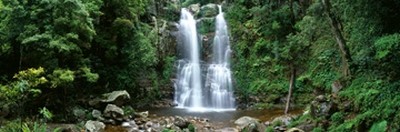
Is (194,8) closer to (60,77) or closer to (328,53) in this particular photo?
(328,53)

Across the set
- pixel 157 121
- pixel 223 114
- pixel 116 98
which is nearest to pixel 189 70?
pixel 223 114

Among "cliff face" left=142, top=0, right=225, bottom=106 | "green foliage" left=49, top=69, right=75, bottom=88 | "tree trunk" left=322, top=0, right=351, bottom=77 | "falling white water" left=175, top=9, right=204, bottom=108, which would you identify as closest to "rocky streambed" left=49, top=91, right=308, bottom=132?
"green foliage" left=49, top=69, right=75, bottom=88

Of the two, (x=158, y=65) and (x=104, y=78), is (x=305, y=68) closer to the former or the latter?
(x=158, y=65)

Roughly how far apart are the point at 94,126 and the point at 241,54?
12071 mm

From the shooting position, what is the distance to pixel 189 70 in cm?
2317

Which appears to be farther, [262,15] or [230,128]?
[262,15]

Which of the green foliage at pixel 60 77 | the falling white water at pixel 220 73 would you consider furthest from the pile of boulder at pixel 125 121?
the falling white water at pixel 220 73

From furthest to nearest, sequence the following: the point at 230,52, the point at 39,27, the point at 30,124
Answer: the point at 230,52 < the point at 39,27 < the point at 30,124

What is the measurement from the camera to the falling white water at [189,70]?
21625mm

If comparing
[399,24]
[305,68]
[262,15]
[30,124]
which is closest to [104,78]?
[30,124]

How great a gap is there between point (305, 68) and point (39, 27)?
42.4ft

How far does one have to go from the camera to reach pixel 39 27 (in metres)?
14.1

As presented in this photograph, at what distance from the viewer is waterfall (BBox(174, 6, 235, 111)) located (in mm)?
21453

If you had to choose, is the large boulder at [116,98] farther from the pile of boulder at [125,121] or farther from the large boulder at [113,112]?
the large boulder at [113,112]
